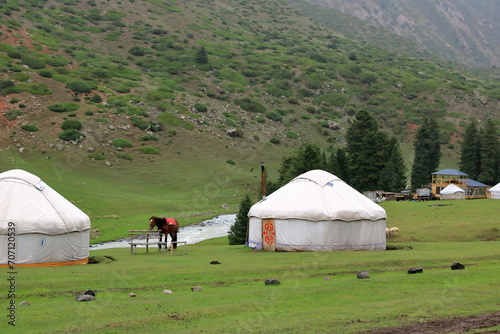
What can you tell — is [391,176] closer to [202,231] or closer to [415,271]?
[202,231]

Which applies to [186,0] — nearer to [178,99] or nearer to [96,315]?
[178,99]

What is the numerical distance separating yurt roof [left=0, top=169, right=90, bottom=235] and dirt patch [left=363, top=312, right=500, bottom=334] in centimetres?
1566

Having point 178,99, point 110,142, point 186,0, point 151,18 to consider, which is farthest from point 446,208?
point 186,0

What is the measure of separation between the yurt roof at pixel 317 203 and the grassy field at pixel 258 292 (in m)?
2.64

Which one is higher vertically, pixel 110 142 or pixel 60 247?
pixel 110 142

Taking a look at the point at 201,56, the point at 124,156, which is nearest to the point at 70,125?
the point at 124,156

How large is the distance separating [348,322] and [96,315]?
5.58 metres

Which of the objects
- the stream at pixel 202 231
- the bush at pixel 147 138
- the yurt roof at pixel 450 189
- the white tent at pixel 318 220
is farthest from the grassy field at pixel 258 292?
the bush at pixel 147 138

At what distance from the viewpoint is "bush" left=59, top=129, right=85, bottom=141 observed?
81375 millimetres

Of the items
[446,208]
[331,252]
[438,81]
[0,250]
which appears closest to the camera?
[0,250]

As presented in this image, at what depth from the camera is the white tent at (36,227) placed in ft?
78.4

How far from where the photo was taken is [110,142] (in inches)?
3359

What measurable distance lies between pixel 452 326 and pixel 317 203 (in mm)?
17305

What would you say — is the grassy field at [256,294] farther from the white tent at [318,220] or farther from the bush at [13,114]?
the bush at [13,114]
